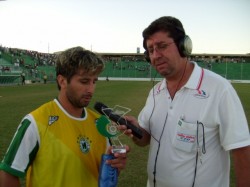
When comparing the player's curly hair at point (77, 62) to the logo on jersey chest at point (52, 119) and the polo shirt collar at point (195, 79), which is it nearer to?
the logo on jersey chest at point (52, 119)

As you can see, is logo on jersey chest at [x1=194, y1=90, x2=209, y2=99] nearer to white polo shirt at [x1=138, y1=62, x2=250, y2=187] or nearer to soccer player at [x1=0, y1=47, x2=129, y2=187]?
white polo shirt at [x1=138, y1=62, x2=250, y2=187]

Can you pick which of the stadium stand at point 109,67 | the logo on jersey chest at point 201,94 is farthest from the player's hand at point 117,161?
the stadium stand at point 109,67

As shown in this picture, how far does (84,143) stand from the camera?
2.70 metres

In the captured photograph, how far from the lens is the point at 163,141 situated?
297cm

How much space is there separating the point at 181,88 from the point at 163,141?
48cm

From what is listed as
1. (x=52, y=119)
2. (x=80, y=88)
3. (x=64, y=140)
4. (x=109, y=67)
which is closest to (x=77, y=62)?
(x=80, y=88)

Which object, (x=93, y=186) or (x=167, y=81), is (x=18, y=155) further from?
(x=167, y=81)

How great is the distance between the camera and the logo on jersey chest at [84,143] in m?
2.66

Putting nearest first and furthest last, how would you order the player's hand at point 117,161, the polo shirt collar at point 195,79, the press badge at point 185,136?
1. the player's hand at point 117,161
2. the press badge at point 185,136
3. the polo shirt collar at point 195,79

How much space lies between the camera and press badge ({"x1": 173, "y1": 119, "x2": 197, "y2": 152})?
2771 mm

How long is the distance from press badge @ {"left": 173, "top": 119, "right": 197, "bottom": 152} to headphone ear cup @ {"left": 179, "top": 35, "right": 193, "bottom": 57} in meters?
0.60

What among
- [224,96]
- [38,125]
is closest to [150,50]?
[224,96]

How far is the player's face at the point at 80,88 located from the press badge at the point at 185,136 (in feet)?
2.56

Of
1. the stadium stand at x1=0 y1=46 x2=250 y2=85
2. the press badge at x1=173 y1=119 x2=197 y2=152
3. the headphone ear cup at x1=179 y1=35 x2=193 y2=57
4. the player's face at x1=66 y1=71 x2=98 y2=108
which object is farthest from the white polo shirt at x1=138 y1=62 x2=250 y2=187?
the stadium stand at x1=0 y1=46 x2=250 y2=85
